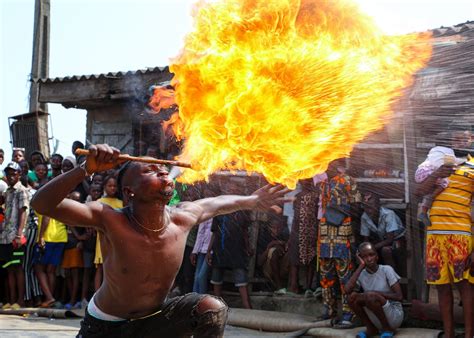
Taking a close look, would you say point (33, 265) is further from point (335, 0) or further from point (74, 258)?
point (335, 0)

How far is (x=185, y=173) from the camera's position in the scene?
5453 mm

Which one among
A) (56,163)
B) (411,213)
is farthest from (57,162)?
(411,213)

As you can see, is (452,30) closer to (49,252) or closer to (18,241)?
(49,252)

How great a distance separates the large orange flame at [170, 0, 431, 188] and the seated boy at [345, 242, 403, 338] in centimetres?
179

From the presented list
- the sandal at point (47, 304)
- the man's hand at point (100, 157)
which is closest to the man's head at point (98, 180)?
the sandal at point (47, 304)

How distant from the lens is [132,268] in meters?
4.38

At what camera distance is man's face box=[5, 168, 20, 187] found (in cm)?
A: 955

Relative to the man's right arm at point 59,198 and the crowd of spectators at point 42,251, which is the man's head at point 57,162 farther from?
the man's right arm at point 59,198

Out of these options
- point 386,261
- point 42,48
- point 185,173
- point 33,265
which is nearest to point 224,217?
point 386,261

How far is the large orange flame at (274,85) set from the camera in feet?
17.3

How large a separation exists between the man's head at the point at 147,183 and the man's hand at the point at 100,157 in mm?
455

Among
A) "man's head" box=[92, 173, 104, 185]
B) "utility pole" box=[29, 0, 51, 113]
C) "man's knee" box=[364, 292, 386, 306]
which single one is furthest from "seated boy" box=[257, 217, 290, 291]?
"utility pole" box=[29, 0, 51, 113]

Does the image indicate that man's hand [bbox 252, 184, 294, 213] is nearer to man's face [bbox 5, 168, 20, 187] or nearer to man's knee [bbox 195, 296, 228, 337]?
man's knee [bbox 195, 296, 228, 337]

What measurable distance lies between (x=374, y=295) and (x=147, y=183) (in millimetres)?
3433
